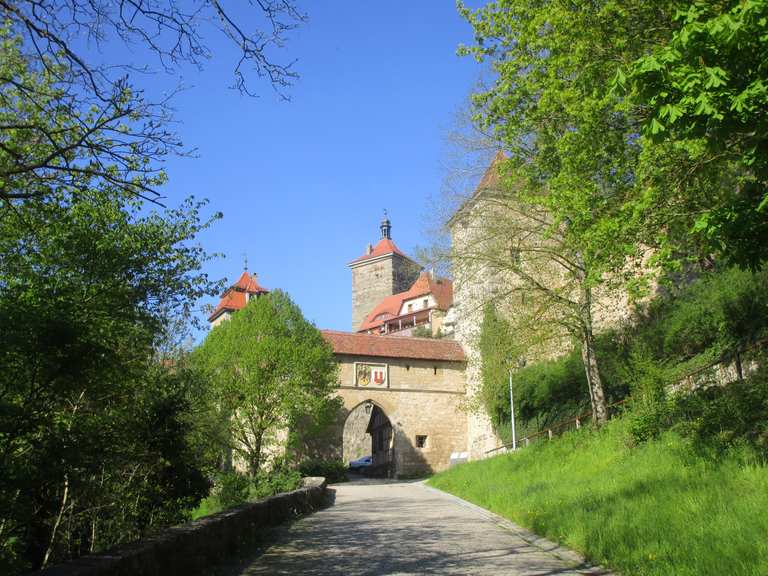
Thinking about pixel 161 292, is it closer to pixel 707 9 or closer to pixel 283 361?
pixel 707 9

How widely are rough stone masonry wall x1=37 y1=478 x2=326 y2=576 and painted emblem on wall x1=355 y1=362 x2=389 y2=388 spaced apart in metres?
27.2

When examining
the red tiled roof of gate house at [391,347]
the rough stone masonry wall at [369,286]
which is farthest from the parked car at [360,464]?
the rough stone masonry wall at [369,286]

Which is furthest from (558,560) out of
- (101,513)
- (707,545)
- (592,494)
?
(101,513)

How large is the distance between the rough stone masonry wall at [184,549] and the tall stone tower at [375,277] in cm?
8277

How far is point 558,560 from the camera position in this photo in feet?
24.5

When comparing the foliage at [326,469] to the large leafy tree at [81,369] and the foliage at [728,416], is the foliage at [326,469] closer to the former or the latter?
the large leafy tree at [81,369]

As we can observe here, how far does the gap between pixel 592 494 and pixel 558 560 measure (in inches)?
112

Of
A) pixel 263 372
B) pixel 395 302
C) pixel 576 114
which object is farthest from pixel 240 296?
pixel 576 114

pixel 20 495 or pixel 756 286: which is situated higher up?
pixel 756 286

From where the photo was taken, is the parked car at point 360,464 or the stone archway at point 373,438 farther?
the parked car at point 360,464

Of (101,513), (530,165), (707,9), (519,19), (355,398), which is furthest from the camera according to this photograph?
(355,398)

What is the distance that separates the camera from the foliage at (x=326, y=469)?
3253cm

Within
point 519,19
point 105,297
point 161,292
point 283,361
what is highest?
point 519,19

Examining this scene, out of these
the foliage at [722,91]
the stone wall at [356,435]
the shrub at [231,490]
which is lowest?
the shrub at [231,490]
